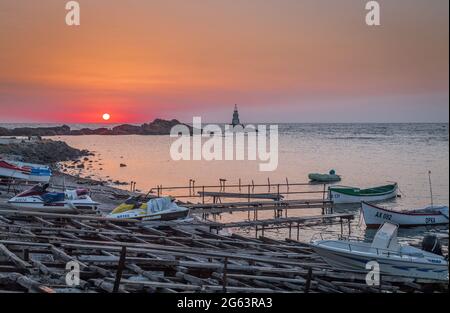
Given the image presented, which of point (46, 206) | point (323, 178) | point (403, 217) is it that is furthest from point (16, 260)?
point (323, 178)

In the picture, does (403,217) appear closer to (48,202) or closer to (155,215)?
(155,215)

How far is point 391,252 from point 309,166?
55207mm

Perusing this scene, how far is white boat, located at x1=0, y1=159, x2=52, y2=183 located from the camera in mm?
32875

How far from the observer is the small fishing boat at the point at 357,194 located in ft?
118

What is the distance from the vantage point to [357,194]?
123 feet

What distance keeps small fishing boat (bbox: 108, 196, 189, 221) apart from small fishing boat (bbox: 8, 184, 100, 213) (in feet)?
5.85

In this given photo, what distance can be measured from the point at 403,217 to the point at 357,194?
9.04 m

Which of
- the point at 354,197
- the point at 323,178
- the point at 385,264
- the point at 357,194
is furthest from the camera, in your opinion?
the point at 323,178


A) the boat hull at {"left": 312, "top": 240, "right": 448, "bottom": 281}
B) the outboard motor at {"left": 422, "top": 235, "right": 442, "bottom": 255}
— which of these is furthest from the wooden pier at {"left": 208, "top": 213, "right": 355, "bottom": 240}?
the outboard motor at {"left": 422, "top": 235, "right": 442, "bottom": 255}

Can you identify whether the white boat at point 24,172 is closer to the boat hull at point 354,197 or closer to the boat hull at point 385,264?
the boat hull at point 354,197

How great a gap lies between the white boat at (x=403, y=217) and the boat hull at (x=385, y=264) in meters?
13.6

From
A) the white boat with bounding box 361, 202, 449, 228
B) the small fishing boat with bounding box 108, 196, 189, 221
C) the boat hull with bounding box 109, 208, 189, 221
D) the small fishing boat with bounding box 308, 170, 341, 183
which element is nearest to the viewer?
the boat hull with bounding box 109, 208, 189, 221

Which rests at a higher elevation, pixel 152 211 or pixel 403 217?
pixel 152 211

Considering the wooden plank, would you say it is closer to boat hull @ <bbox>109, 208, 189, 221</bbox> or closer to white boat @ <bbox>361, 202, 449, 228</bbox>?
boat hull @ <bbox>109, 208, 189, 221</bbox>
